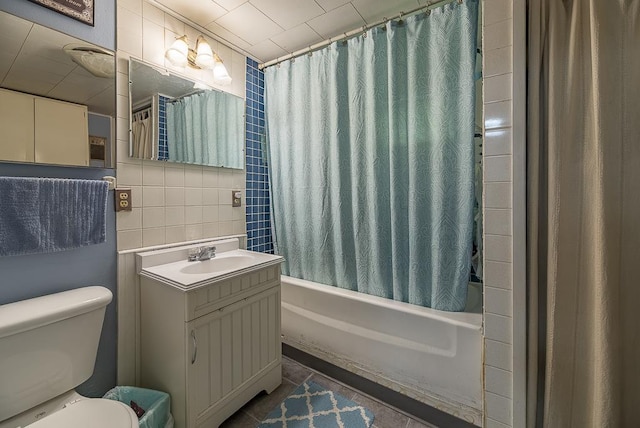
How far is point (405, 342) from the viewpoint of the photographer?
1.42 metres

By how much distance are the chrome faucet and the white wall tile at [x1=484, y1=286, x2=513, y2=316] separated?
4.84ft

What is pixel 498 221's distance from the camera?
105 centimetres

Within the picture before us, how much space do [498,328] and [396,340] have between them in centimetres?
54

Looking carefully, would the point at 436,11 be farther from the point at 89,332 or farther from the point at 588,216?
the point at 89,332

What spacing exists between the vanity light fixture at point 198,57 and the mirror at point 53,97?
1.03ft

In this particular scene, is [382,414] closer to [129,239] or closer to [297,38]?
[129,239]

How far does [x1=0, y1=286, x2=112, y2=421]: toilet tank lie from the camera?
2.89 ft

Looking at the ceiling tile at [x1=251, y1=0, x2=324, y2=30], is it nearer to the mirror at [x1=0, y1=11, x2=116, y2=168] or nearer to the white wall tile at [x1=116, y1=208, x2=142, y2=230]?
the mirror at [x1=0, y1=11, x2=116, y2=168]

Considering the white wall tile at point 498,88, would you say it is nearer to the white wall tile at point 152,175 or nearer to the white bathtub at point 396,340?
the white bathtub at point 396,340

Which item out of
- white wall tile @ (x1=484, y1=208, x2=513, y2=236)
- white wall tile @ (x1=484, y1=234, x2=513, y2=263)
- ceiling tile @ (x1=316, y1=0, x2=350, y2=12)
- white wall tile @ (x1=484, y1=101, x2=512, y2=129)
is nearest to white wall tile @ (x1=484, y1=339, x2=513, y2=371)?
white wall tile @ (x1=484, y1=234, x2=513, y2=263)

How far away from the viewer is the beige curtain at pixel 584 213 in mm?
866

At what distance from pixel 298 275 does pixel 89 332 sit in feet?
3.96

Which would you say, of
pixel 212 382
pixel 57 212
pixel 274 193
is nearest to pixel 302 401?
pixel 212 382

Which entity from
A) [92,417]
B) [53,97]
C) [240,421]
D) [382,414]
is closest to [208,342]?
[92,417]
